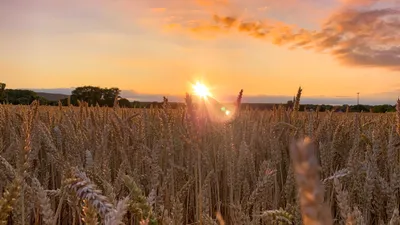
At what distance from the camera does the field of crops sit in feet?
2.27

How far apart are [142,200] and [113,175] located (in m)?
1.93

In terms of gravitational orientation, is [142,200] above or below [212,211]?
above

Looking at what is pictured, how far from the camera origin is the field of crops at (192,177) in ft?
2.27

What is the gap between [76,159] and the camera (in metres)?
2.02

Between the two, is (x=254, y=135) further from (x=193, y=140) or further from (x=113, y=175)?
(x=193, y=140)

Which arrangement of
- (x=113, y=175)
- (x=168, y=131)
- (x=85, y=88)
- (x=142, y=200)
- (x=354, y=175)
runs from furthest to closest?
(x=85, y=88) < (x=113, y=175) < (x=354, y=175) < (x=168, y=131) < (x=142, y=200)

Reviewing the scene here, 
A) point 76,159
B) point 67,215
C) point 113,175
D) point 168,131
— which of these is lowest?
point 67,215

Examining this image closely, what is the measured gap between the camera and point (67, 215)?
93.6 inches

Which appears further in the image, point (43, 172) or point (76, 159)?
point (43, 172)

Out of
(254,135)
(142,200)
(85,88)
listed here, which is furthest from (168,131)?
(85,88)

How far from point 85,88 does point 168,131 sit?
53.3m

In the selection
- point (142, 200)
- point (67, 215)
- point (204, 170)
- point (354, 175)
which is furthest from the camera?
point (67, 215)

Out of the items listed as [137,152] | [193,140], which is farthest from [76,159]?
[193,140]

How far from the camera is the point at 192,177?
2.06 metres
